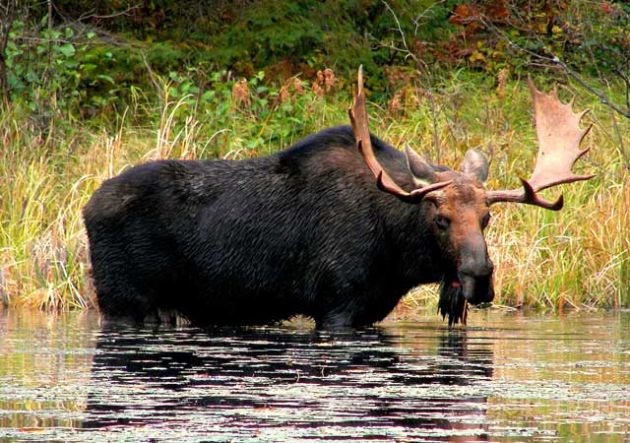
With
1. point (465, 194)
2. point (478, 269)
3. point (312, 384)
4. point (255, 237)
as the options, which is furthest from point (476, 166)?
point (312, 384)

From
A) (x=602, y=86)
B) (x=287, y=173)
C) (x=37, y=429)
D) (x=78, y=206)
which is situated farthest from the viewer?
(x=602, y=86)

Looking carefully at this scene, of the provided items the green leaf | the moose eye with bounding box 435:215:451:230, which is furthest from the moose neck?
the green leaf

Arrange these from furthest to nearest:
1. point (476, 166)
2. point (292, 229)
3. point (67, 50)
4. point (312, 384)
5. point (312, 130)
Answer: point (312, 130)
point (67, 50)
point (292, 229)
point (476, 166)
point (312, 384)

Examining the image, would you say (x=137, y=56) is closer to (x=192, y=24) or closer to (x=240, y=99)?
(x=192, y=24)

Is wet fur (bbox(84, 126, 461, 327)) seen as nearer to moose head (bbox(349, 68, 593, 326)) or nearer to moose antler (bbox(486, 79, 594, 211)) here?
moose head (bbox(349, 68, 593, 326))

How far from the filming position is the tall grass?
540 inches

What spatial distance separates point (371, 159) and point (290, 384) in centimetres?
359

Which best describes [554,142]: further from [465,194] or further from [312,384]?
[312,384]

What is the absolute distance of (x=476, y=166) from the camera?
11.1 meters

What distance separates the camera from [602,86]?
1909cm

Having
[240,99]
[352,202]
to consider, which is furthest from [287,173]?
[240,99]

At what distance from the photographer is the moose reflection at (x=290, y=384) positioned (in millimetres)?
6324

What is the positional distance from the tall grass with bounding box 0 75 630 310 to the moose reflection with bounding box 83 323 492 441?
2866mm

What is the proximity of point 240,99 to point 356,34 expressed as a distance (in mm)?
4995
